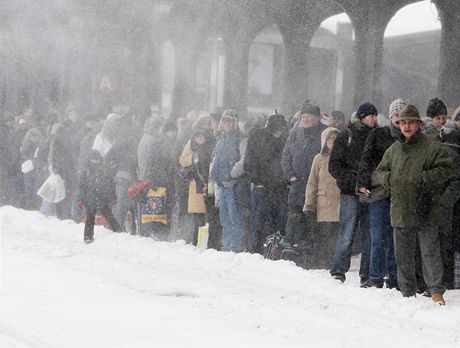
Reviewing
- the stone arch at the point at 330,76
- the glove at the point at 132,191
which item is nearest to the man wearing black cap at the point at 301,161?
the glove at the point at 132,191

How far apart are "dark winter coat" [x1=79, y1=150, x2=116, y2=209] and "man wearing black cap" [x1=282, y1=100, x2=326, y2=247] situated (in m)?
3.03

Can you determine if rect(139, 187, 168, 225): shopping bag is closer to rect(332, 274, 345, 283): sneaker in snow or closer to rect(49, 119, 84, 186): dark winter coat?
rect(49, 119, 84, 186): dark winter coat

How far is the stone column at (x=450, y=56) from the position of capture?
15.5 metres

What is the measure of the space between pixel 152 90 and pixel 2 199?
4.04m

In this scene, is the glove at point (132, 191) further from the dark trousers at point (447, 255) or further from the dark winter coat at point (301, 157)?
the dark trousers at point (447, 255)

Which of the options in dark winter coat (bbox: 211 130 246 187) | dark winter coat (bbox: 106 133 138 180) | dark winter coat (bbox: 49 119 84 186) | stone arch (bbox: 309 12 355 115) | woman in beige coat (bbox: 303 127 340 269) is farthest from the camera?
stone arch (bbox: 309 12 355 115)

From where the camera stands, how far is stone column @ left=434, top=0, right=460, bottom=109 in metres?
15.5

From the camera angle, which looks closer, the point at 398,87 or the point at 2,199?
the point at 2,199

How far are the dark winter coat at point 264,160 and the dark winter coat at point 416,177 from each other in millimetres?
2654

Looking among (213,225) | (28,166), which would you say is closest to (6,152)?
(28,166)

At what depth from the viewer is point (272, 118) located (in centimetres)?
1114

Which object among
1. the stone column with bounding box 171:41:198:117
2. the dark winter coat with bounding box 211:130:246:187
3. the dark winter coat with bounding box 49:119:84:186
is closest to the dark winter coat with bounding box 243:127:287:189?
the dark winter coat with bounding box 211:130:246:187

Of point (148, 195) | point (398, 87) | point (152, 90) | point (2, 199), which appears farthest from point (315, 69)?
point (148, 195)

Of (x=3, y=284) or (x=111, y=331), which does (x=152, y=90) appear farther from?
(x=111, y=331)
